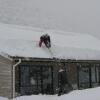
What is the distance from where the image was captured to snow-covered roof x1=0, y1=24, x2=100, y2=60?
1830 centimetres

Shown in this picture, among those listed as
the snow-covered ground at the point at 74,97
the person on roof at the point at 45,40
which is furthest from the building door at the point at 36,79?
the person on roof at the point at 45,40

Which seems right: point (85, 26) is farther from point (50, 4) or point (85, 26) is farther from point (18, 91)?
point (18, 91)

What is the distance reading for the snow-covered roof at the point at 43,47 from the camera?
18297mm

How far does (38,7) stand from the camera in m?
88.3

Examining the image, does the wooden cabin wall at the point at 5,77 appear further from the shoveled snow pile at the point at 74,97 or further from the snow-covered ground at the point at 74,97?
the shoveled snow pile at the point at 74,97

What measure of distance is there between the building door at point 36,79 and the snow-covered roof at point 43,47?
841 mm

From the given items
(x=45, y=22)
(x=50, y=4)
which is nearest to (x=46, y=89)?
(x=45, y=22)

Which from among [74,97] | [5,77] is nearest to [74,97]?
[74,97]

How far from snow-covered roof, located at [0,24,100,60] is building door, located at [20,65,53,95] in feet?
2.76

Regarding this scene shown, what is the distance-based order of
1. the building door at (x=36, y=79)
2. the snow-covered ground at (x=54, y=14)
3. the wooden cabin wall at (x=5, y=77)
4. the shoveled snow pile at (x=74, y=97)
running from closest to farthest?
the shoveled snow pile at (x=74, y=97)
the wooden cabin wall at (x=5, y=77)
the building door at (x=36, y=79)
the snow-covered ground at (x=54, y=14)

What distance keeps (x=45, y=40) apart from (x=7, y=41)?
226cm

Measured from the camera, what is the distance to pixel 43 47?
65.9ft

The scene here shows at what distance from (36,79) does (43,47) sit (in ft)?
7.28

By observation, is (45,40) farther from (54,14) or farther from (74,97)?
(54,14)
